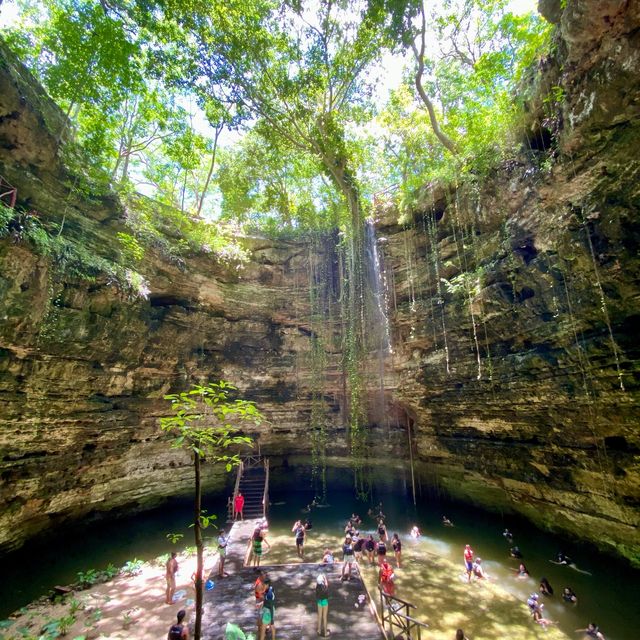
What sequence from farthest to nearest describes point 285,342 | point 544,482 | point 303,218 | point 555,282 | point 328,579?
point 303,218
point 285,342
point 544,482
point 555,282
point 328,579

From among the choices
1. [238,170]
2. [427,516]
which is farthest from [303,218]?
[427,516]

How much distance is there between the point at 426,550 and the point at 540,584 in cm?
347

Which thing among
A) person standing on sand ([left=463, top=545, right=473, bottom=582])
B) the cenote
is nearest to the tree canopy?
the cenote

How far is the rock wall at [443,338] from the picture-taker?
8242 mm

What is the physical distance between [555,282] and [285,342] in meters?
12.5

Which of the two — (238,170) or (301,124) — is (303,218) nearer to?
(238,170)

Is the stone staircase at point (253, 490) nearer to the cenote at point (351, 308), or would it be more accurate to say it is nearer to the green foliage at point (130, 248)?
the cenote at point (351, 308)

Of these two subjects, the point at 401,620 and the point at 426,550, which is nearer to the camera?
the point at 401,620

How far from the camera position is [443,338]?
1348 cm

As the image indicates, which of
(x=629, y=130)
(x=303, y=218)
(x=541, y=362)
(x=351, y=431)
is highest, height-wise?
(x=303, y=218)

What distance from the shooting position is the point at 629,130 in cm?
752

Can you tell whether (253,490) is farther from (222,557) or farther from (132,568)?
(222,557)

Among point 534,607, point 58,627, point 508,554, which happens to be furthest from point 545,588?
point 58,627

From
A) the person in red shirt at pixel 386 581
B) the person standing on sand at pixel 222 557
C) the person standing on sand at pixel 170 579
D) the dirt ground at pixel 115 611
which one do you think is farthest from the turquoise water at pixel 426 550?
the person standing on sand at pixel 222 557
